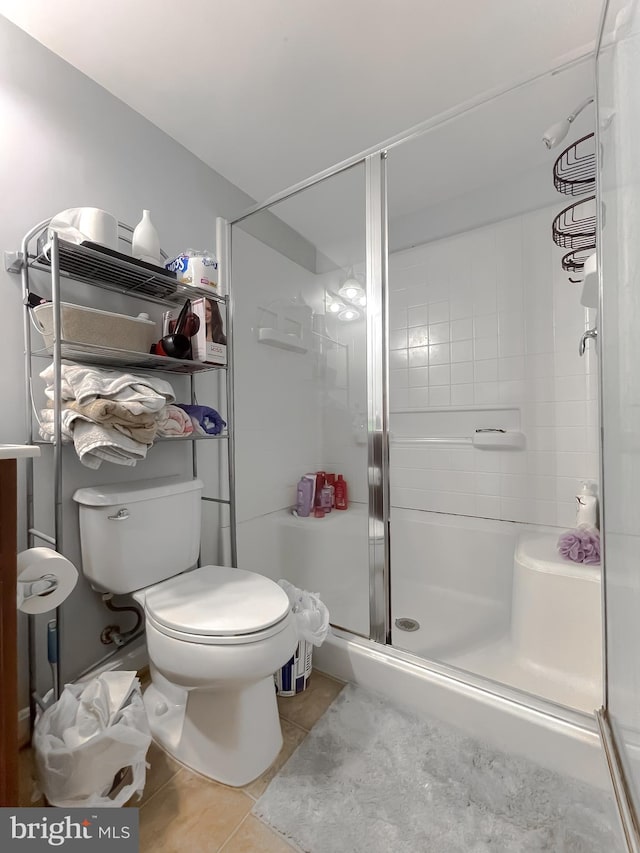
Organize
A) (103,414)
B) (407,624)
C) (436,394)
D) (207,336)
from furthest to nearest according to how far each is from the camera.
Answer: (436,394)
(407,624)
(207,336)
(103,414)

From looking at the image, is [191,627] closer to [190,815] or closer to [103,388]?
[190,815]

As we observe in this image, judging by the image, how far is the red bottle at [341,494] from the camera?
1.68 meters

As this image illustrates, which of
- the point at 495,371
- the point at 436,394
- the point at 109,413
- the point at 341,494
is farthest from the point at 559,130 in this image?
the point at 109,413

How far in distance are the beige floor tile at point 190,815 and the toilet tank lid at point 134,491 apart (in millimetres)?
764

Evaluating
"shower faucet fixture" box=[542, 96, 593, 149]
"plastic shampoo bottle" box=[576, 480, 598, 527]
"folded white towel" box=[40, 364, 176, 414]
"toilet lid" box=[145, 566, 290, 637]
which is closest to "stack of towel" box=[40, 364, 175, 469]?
"folded white towel" box=[40, 364, 176, 414]

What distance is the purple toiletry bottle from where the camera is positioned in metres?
1.85

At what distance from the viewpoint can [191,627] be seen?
0.98 m

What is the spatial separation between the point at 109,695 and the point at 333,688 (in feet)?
2.38

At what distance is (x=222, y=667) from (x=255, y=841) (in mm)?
357

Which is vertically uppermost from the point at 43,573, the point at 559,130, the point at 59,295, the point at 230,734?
the point at 559,130

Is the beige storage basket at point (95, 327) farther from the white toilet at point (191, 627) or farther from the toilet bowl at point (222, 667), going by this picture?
the toilet bowl at point (222, 667)

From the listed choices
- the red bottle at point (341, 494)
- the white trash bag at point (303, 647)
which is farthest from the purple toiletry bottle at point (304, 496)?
the white trash bag at point (303, 647)

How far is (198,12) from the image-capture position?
1.15 meters

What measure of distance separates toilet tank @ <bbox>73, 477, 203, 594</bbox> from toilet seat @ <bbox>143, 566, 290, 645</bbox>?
0.08 meters
